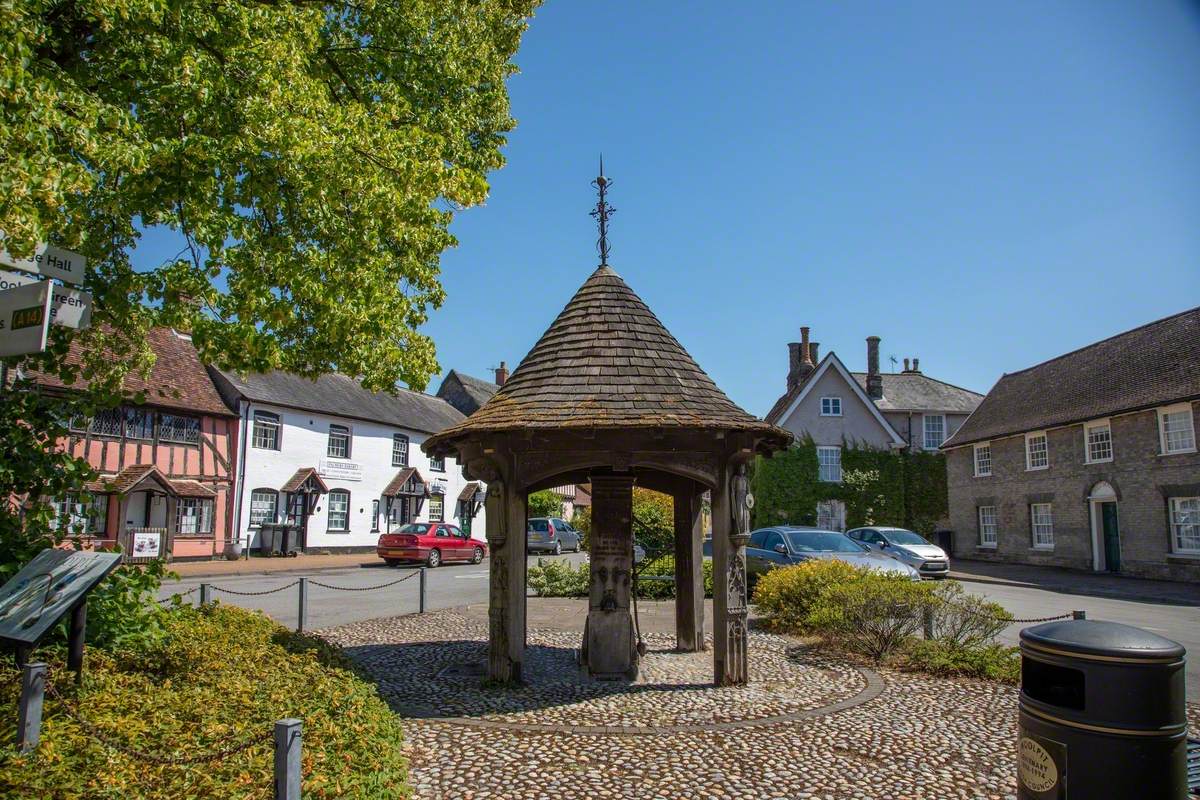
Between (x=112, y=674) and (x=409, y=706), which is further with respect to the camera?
(x=409, y=706)

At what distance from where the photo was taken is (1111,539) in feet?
84.5

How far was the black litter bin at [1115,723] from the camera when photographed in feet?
12.1

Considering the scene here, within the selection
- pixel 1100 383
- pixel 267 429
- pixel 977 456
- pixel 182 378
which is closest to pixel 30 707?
pixel 182 378

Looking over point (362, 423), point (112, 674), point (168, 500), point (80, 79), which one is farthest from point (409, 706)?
point (362, 423)

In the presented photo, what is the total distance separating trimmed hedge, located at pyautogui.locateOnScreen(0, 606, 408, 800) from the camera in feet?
12.0

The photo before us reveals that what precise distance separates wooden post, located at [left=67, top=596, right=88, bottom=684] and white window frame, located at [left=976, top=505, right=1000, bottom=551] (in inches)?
1314

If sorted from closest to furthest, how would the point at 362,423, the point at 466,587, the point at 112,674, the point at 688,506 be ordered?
1. the point at 112,674
2. the point at 688,506
3. the point at 466,587
4. the point at 362,423

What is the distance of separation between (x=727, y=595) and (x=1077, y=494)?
24203 millimetres

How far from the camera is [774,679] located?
8828mm

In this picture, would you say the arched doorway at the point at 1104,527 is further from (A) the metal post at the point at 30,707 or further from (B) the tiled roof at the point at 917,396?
(A) the metal post at the point at 30,707

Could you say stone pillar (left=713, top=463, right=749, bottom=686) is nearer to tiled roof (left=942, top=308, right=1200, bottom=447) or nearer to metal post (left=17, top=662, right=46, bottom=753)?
metal post (left=17, top=662, right=46, bottom=753)

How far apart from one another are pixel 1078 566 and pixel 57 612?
99.1 feet

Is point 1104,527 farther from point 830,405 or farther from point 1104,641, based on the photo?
point 1104,641

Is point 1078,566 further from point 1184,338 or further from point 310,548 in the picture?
point 310,548
